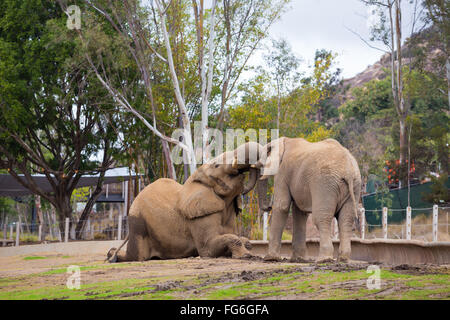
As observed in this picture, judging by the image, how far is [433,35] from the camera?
30.7 metres

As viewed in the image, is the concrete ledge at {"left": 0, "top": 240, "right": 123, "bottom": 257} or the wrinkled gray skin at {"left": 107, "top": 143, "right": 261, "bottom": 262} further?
the concrete ledge at {"left": 0, "top": 240, "right": 123, "bottom": 257}

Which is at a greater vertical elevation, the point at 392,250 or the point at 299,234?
the point at 299,234

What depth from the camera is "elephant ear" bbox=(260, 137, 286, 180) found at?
8922mm

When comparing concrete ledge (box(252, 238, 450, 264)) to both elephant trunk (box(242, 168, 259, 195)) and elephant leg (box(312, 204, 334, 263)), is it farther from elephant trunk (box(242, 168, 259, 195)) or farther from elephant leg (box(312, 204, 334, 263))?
elephant trunk (box(242, 168, 259, 195))

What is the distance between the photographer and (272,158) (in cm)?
898

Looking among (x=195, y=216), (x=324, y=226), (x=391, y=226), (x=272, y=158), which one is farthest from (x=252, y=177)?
(x=391, y=226)

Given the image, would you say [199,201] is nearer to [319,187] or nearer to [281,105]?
[319,187]

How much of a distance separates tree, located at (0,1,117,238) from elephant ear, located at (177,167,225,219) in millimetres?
14869

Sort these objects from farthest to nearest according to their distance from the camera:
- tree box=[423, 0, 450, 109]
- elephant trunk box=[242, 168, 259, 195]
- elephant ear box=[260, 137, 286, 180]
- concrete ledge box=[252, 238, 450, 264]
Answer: tree box=[423, 0, 450, 109]
elephant trunk box=[242, 168, 259, 195]
elephant ear box=[260, 137, 286, 180]
concrete ledge box=[252, 238, 450, 264]

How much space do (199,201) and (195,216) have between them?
0.25 meters

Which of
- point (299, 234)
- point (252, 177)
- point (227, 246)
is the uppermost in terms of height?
point (252, 177)

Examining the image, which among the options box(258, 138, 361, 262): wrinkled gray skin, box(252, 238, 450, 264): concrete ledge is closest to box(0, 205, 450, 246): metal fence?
box(252, 238, 450, 264): concrete ledge

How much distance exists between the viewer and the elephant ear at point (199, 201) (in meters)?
9.71
